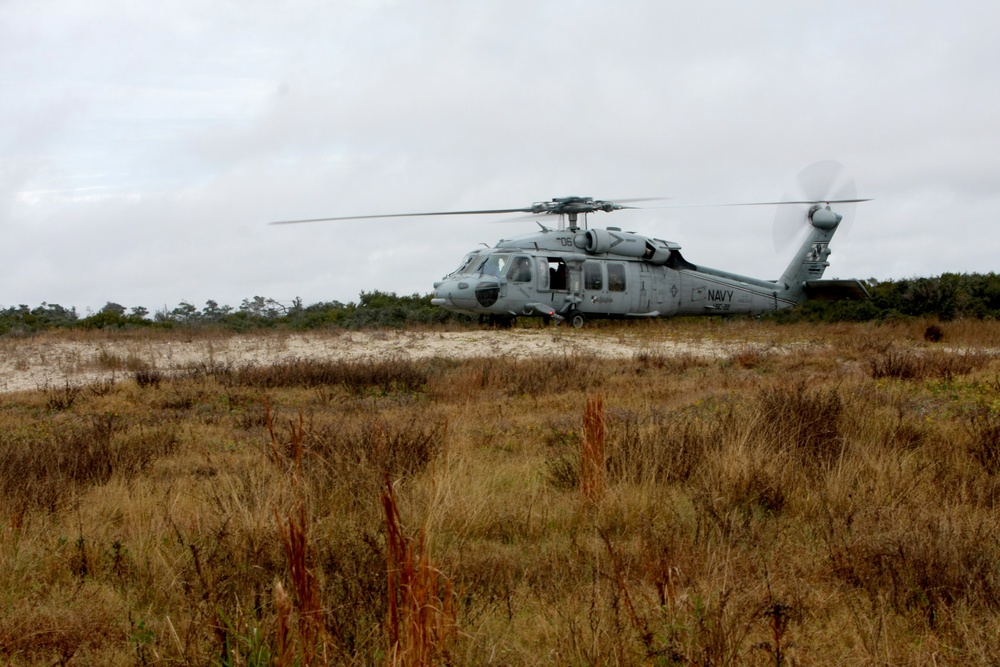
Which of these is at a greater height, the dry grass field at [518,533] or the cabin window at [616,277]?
the cabin window at [616,277]

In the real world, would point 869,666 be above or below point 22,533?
below

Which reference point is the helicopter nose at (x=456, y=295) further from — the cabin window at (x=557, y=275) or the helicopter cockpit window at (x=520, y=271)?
the cabin window at (x=557, y=275)

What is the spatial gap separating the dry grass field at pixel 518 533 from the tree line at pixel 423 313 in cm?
1493

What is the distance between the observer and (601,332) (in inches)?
763

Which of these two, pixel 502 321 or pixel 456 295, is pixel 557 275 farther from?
pixel 456 295

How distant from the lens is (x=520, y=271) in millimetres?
20391

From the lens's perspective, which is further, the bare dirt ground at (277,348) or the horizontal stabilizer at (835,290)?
the horizontal stabilizer at (835,290)

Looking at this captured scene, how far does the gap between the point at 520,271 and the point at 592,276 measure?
206cm

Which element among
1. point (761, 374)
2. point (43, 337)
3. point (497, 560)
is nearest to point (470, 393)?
point (761, 374)

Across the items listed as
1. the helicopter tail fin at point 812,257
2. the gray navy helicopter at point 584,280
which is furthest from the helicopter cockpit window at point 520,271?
the helicopter tail fin at point 812,257

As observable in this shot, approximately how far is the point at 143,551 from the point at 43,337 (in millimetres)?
16897

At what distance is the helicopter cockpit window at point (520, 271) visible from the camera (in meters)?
20.3

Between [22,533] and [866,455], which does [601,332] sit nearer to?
[866,455]

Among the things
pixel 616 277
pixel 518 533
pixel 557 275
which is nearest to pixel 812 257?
pixel 616 277
